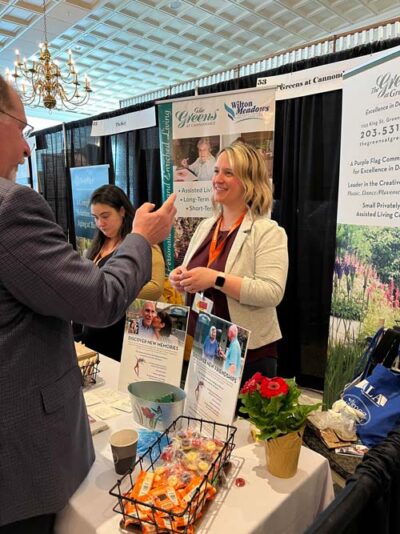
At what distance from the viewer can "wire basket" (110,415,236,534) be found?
0.70 metres

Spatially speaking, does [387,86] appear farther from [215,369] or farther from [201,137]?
[215,369]

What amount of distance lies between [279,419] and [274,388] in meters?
0.06

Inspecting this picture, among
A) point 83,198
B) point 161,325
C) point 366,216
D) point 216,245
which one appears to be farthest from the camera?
point 83,198

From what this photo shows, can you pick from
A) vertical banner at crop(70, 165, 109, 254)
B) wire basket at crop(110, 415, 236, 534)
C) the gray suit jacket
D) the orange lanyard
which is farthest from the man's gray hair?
vertical banner at crop(70, 165, 109, 254)

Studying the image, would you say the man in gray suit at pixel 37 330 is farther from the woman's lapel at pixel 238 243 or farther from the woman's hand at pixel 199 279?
the woman's lapel at pixel 238 243

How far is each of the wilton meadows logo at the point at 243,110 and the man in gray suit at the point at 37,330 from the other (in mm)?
2342

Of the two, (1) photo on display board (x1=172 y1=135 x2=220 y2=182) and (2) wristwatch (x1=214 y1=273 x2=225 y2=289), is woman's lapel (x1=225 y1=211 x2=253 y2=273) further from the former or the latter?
(1) photo on display board (x1=172 y1=135 x2=220 y2=182)

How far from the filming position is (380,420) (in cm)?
152

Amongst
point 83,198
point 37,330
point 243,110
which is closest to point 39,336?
point 37,330

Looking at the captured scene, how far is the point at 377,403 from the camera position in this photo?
5.13 ft

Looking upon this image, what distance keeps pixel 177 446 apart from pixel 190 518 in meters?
0.20

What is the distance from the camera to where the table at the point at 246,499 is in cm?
75

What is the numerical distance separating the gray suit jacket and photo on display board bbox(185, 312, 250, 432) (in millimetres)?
289

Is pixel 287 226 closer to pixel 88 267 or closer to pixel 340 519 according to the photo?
pixel 88 267
